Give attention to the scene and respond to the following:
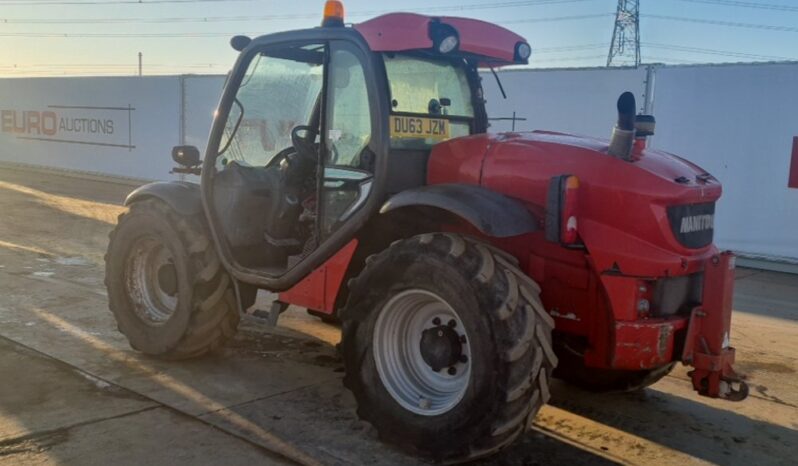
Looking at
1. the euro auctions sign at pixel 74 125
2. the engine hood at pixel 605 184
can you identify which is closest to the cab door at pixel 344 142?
the engine hood at pixel 605 184

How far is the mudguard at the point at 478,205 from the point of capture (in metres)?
3.71

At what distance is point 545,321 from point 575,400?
5.01 feet

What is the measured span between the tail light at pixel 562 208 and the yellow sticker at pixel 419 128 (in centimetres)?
109

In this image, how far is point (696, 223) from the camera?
4.04m

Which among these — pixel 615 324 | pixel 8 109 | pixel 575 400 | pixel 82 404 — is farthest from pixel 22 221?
pixel 8 109

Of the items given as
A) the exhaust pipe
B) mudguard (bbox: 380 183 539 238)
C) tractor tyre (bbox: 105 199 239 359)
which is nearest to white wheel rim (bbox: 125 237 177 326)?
tractor tyre (bbox: 105 199 239 359)

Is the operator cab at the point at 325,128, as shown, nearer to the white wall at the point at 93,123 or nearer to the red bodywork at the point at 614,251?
the red bodywork at the point at 614,251

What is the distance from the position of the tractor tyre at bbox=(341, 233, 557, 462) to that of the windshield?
0.90 metres

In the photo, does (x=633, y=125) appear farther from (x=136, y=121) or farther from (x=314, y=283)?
(x=136, y=121)

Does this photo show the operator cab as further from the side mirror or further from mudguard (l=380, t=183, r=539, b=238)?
mudguard (l=380, t=183, r=539, b=238)

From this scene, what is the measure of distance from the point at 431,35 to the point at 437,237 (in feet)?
3.71

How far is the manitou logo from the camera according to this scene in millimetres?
3936

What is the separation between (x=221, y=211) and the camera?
5262mm

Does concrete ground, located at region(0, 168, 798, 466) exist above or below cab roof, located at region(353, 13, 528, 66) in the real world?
below
